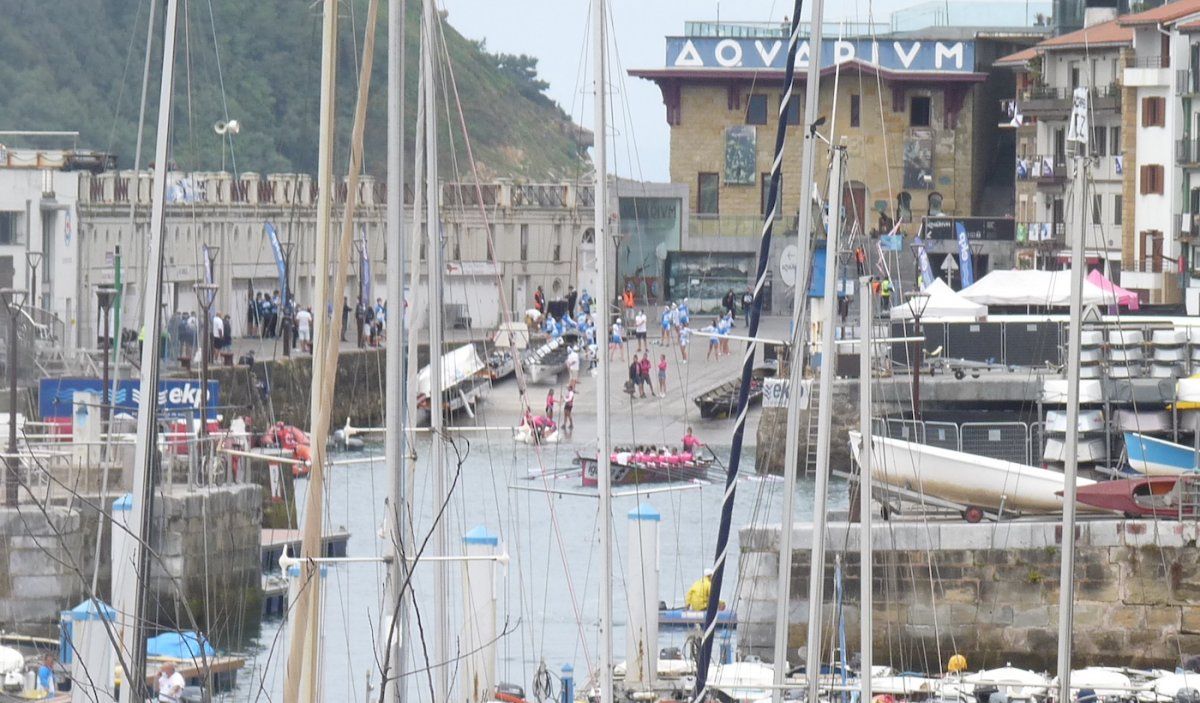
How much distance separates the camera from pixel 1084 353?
→ 40.7 meters

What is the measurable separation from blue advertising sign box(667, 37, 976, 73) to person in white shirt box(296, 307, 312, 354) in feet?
107

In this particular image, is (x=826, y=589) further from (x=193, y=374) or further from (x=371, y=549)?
(x=193, y=374)

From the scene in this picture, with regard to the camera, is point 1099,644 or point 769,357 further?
point 769,357

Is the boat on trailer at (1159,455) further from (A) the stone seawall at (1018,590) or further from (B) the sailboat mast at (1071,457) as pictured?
(B) the sailboat mast at (1071,457)

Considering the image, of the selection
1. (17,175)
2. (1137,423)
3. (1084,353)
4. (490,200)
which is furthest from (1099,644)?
(490,200)

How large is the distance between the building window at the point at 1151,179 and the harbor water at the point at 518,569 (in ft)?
57.0

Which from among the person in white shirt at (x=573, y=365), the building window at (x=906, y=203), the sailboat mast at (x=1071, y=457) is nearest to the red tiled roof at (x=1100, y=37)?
the building window at (x=906, y=203)

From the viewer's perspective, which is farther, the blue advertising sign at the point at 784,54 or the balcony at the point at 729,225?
the blue advertising sign at the point at 784,54

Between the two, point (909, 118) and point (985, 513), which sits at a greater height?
point (909, 118)

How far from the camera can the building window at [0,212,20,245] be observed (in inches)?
2456

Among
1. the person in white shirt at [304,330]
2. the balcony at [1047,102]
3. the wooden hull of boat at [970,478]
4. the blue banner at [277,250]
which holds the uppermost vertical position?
the balcony at [1047,102]

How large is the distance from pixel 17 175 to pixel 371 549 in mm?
23613

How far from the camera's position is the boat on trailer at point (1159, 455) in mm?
35750

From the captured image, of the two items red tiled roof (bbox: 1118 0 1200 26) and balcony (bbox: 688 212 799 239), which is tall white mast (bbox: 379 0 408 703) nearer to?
red tiled roof (bbox: 1118 0 1200 26)
